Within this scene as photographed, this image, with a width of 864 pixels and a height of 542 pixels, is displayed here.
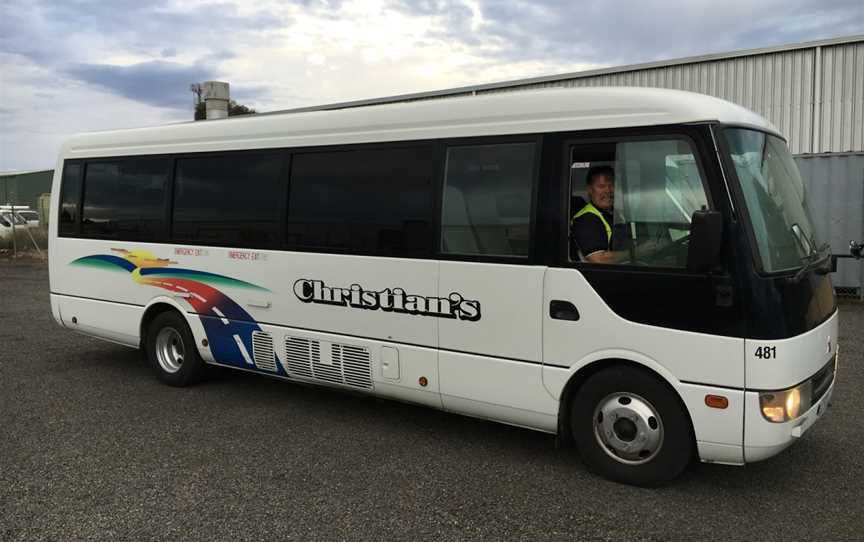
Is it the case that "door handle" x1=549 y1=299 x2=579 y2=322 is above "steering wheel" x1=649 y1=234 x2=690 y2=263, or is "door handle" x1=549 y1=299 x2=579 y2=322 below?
below

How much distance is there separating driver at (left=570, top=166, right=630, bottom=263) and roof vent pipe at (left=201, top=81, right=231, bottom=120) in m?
9.28

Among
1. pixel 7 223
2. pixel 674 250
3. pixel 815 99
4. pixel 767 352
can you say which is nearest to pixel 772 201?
pixel 674 250

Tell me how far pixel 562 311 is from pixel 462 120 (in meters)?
1.58

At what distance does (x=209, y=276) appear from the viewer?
6590 mm

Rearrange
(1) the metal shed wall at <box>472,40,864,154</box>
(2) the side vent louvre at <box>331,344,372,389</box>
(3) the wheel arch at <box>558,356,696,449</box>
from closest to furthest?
(3) the wheel arch at <box>558,356,696,449</box>
(2) the side vent louvre at <box>331,344,372,389</box>
(1) the metal shed wall at <box>472,40,864,154</box>

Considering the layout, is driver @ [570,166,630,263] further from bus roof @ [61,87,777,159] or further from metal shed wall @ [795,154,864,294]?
metal shed wall @ [795,154,864,294]

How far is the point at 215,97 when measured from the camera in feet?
39.9

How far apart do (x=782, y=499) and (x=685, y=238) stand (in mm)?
1745

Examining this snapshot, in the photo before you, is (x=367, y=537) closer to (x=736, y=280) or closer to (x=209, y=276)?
(x=736, y=280)

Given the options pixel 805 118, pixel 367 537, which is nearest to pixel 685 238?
pixel 367 537

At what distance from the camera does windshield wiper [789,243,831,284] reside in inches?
162

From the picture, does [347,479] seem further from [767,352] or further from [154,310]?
[154,310]

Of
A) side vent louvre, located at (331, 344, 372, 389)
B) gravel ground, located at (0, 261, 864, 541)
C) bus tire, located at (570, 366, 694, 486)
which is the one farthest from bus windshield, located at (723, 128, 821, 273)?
side vent louvre, located at (331, 344, 372, 389)

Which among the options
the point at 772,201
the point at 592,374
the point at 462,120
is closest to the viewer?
the point at 772,201
